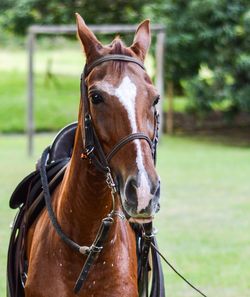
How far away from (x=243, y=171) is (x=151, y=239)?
44.3 ft

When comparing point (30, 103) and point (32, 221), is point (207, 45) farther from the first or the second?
point (32, 221)

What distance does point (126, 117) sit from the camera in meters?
3.87

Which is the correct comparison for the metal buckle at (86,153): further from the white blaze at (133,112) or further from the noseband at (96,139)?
the white blaze at (133,112)

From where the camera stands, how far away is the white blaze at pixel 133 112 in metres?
3.66

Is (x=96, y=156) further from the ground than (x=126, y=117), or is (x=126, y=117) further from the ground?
(x=126, y=117)

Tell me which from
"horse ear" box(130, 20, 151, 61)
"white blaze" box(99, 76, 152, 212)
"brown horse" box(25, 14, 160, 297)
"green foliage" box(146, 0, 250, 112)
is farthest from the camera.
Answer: "green foliage" box(146, 0, 250, 112)

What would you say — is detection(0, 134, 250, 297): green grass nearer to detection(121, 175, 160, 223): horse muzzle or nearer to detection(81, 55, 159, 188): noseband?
detection(81, 55, 159, 188): noseband

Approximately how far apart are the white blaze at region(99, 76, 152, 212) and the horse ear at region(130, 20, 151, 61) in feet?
1.18

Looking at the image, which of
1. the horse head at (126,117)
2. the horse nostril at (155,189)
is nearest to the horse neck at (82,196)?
the horse head at (126,117)

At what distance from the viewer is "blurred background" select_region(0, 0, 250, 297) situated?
37.4 ft

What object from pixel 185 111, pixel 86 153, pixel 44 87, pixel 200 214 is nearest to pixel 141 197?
pixel 86 153

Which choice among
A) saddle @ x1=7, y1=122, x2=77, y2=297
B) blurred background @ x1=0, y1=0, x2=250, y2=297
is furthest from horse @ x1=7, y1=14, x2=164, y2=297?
blurred background @ x1=0, y1=0, x2=250, y2=297

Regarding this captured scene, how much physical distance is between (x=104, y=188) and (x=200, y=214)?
28.9 feet

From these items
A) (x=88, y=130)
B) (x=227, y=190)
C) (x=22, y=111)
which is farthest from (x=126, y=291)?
(x=22, y=111)
